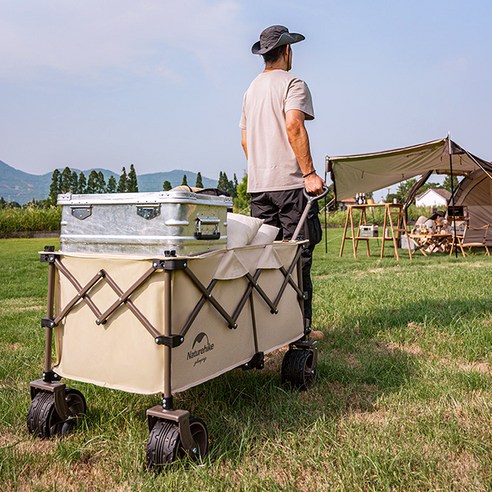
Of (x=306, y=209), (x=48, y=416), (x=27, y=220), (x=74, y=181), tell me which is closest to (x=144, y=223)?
(x=48, y=416)

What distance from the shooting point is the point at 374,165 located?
430 inches

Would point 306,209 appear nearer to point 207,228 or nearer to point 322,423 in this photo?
point 207,228

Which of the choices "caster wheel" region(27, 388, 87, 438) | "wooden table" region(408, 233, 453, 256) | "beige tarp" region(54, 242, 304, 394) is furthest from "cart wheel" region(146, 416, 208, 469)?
"wooden table" region(408, 233, 453, 256)

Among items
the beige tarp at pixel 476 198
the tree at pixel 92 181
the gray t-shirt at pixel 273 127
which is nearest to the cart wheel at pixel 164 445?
the gray t-shirt at pixel 273 127

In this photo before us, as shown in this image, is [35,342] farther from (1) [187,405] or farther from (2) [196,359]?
(2) [196,359]

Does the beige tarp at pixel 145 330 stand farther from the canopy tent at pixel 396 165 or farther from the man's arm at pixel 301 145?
the canopy tent at pixel 396 165

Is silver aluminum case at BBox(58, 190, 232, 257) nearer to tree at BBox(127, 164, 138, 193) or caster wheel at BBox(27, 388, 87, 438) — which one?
caster wheel at BBox(27, 388, 87, 438)

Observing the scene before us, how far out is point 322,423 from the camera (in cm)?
228

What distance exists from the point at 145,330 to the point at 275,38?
210 centimetres

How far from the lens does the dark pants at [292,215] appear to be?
327cm

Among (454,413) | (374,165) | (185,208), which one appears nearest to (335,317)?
(454,413)

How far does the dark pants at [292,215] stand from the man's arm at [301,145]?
0.16m

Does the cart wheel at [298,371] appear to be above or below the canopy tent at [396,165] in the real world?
below

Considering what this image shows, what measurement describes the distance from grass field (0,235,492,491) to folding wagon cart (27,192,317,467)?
14cm
